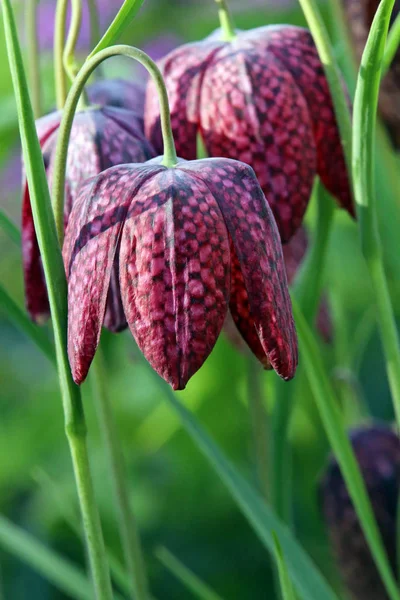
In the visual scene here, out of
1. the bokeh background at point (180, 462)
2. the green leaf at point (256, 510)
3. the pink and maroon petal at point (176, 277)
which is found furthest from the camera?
the bokeh background at point (180, 462)

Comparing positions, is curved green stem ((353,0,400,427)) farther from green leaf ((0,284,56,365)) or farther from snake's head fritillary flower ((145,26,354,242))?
green leaf ((0,284,56,365))

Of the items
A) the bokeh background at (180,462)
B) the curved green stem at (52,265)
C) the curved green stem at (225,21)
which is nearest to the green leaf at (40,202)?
the curved green stem at (52,265)

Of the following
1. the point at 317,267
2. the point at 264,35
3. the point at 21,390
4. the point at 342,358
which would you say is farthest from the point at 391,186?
the point at 21,390

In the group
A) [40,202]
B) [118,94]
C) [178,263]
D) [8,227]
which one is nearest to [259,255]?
[178,263]

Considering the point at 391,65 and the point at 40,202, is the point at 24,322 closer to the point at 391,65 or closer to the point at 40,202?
the point at 40,202

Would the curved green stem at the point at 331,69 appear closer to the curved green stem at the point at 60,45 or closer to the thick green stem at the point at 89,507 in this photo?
the curved green stem at the point at 60,45

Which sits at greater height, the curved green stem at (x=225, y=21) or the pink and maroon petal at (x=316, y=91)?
the curved green stem at (x=225, y=21)

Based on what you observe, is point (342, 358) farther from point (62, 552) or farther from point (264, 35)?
point (62, 552)
